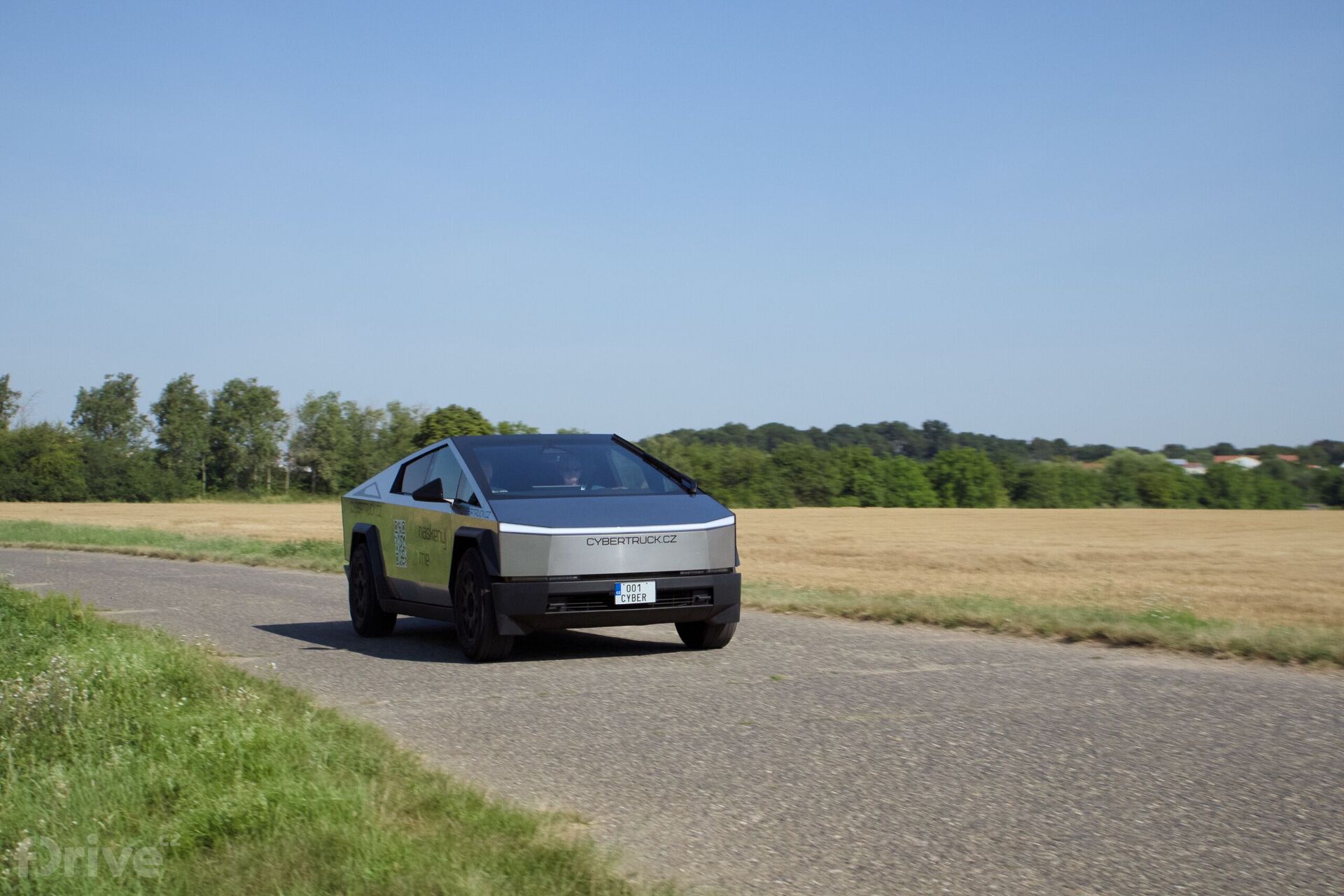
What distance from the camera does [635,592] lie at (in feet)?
30.2

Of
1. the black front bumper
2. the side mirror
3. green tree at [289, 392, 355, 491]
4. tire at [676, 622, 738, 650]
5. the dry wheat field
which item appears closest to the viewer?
the black front bumper

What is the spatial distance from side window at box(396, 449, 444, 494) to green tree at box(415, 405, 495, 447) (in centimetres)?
4929

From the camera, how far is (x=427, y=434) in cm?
6794

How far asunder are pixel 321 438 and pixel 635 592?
128 meters

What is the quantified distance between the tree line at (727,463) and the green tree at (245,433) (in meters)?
0.14

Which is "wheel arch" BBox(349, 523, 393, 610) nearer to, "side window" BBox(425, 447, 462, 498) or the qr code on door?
the qr code on door

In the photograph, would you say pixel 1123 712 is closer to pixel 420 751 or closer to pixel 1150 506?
pixel 420 751

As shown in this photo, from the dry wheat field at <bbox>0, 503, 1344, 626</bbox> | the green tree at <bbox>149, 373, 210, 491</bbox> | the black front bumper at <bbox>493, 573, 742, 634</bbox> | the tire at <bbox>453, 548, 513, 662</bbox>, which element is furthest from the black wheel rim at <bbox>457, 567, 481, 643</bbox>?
the green tree at <bbox>149, 373, 210, 491</bbox>

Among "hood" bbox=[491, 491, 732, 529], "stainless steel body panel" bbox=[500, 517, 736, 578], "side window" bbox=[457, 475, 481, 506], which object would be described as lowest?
"stainless steel body panel" bbox=[500, 517, 736, 578]

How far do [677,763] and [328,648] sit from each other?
5.25 m

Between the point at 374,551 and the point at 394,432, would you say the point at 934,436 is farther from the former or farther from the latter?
the point at 374,551

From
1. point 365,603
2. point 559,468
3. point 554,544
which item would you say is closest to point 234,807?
point 554,544

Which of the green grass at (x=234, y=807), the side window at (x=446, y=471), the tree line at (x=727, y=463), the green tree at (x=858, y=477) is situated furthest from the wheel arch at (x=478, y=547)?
the green tree at (x=858, y=477)

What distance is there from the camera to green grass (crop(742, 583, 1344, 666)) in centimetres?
955
